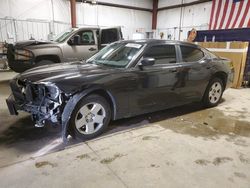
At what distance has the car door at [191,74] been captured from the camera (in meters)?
3.84

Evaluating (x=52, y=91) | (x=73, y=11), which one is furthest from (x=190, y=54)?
(x=73, y=11)

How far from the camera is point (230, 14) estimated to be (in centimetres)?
1078

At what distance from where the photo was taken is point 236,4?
34.4 ft

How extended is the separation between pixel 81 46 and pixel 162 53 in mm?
3493

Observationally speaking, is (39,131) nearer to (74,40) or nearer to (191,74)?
(191,74)

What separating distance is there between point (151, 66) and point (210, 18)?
406 inches

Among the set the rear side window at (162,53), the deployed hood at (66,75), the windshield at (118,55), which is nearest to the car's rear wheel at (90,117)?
the deployed hood at (66,75)

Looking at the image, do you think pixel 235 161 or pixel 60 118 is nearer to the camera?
pixel 235 161

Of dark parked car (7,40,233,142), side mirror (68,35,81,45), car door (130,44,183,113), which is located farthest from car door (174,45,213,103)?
side mirror (68,35,81,45)

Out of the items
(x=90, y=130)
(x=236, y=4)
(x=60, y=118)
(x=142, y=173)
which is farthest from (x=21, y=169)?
(x=236, y=4)

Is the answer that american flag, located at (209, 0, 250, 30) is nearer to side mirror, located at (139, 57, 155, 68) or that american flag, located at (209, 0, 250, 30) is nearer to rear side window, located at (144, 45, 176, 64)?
rear side window, located at (144, 45, 176, 64)

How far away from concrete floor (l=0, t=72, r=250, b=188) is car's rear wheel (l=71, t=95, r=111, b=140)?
0.14 meters

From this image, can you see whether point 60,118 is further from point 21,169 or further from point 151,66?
point 151,66

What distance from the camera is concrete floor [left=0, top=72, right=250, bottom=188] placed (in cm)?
218
